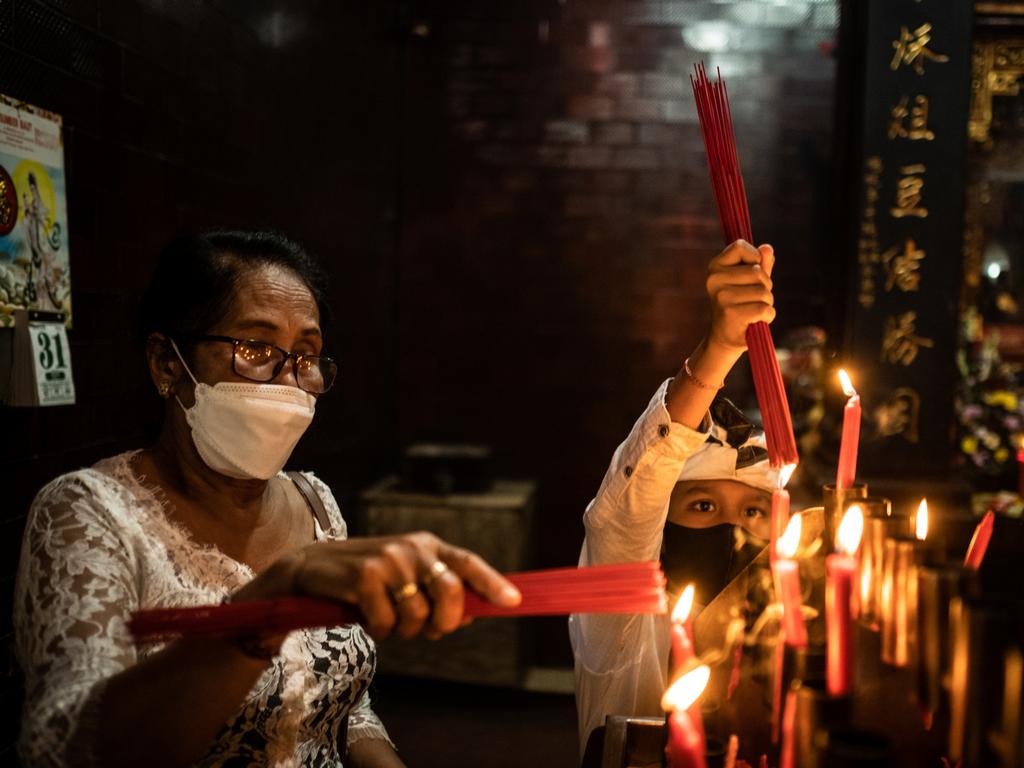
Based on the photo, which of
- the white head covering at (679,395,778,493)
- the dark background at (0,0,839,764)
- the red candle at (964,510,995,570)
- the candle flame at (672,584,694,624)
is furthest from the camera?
the dark background at (0,0,839,764)

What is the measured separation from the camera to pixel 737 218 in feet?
4.71

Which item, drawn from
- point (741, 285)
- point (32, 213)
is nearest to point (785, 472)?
point (741, 285)

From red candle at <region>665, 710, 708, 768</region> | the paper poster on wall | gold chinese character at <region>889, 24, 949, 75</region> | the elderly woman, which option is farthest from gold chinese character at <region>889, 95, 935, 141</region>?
red candle at <region>665, 710, 708, 768</region>

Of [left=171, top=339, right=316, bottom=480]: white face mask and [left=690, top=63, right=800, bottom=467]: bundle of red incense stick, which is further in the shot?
[left=171, top=339, right=316, bottom=480]: white face mask

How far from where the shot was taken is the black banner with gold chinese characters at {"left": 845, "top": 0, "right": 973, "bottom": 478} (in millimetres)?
3990

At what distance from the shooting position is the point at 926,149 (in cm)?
404

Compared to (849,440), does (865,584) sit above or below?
below

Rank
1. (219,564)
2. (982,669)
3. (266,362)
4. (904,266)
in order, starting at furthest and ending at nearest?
1. (904,266)
2. (266,362)
3. (219,564)
4. (982,669)

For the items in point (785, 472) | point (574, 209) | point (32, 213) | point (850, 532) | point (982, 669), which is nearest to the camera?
point (982, 669)

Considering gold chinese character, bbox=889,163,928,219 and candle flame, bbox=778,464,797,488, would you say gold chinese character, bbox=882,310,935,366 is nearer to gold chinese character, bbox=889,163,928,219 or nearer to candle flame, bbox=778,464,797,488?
gold chinese character, bbox=889,163,928,219

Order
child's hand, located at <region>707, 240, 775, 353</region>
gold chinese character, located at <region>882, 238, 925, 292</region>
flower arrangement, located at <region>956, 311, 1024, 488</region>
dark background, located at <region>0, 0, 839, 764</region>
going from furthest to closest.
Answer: dark background, located at <region>0, 0, 839, 764</region>, flower arrangement, located at <region>956, 311, 1024, 488</region>, gold chinese character, located at <region>882, 238, 925, 292</region>, child's hand, located at <region>707, 240, 775, 353</region>

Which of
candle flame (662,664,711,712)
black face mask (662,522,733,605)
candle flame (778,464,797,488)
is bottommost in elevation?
black face mask (662,522,733,605)

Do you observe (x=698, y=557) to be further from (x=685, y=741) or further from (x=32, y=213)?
(x=32, y=213)

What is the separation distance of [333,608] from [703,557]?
4.18 feet
